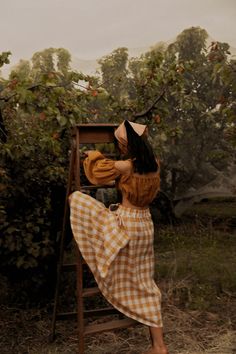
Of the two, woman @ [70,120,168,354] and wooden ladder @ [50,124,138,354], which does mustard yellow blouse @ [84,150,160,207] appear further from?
wooden ladder @ [50,124,138,354]

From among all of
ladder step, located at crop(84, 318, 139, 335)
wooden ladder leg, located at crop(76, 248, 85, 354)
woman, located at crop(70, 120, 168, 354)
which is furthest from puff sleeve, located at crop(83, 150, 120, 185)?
ladder step, located at crop(84, 318, 139, 335)

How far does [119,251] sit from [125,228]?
174 mm

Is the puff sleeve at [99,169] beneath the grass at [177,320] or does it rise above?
above

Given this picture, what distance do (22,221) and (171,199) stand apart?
19.2 ft

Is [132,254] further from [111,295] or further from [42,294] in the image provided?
[42,294]

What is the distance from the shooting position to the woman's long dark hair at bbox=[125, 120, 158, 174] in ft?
10.5

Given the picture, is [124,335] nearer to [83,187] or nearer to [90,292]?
[90,292]

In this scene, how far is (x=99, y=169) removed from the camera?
3191 millimetres

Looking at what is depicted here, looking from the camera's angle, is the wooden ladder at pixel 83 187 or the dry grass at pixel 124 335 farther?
the dry grass at pixel 124 335

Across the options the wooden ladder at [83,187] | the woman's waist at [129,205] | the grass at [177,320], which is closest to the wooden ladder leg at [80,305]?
the wooden ladder at [83,187]

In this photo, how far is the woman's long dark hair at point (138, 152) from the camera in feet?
10.5

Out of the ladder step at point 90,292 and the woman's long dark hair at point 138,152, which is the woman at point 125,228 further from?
the ladder step at point 90,292

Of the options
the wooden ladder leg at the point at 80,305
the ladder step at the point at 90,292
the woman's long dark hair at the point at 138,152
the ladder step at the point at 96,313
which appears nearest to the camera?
the woman's long dark hair at the point at 138,152

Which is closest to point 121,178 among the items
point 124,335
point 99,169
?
point 99,169
